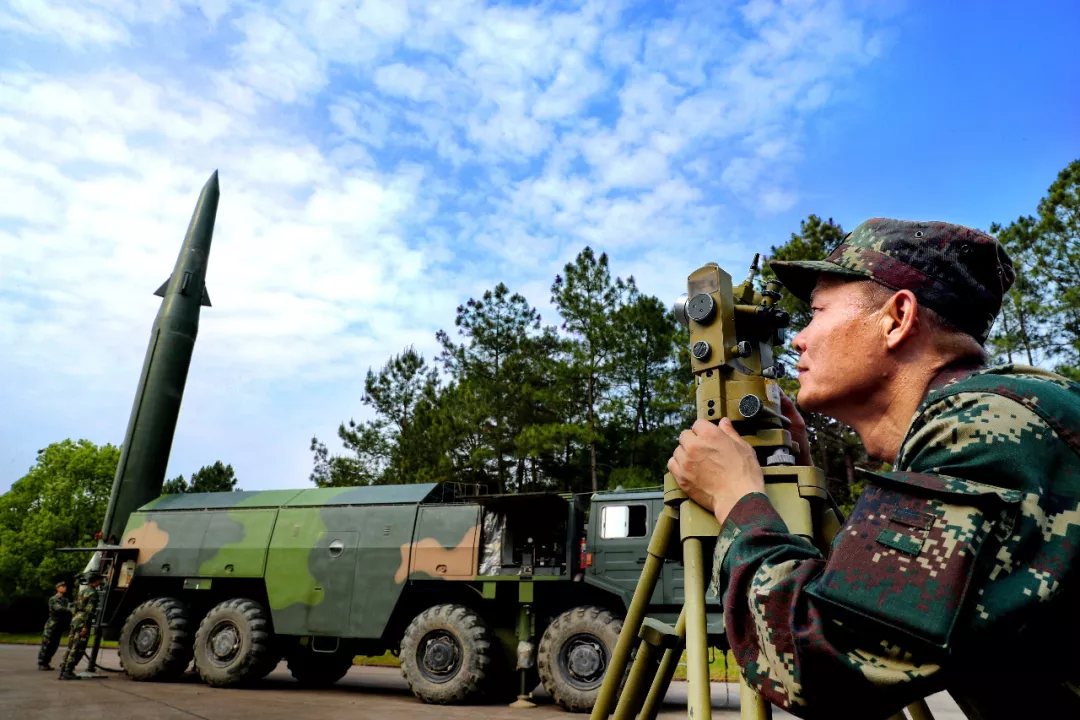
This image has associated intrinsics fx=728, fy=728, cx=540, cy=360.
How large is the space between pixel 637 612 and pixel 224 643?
1033 centimetres

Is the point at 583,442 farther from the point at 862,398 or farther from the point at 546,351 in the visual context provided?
the point at 862,398

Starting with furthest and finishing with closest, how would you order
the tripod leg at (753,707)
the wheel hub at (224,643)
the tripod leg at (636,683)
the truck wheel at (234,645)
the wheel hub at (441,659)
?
the wheel hub at (224,643)
the truck wheel at (234,645)
the wheel hub at (441,659)
the tripod leg at (636,683)
the tripod leg at (753,707)

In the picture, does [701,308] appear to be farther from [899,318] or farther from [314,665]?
[314,665]

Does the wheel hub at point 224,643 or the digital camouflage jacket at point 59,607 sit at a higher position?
the digital camouflage jacket at point 59,607

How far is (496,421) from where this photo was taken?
26.8m

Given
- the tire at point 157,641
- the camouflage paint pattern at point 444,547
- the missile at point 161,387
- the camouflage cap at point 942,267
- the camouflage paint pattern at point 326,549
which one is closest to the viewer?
the camouflage cap at point 942,267

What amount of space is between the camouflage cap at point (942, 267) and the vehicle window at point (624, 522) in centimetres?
800

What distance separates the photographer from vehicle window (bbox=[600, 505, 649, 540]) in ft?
29.7

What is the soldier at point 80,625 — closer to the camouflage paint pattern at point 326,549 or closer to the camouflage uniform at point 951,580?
the camouflage paint pattern at point 326,549

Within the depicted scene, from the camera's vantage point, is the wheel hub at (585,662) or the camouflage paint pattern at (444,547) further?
the camouflage paint pattern at (444,547)

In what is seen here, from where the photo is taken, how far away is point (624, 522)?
912 cm

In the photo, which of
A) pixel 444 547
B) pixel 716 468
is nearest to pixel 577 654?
pixel 444 547

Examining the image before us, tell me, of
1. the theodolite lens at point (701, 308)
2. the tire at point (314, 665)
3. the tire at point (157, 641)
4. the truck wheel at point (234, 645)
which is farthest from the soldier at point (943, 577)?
the tire at point (157, 641)

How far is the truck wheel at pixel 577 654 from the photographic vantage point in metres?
8.20
